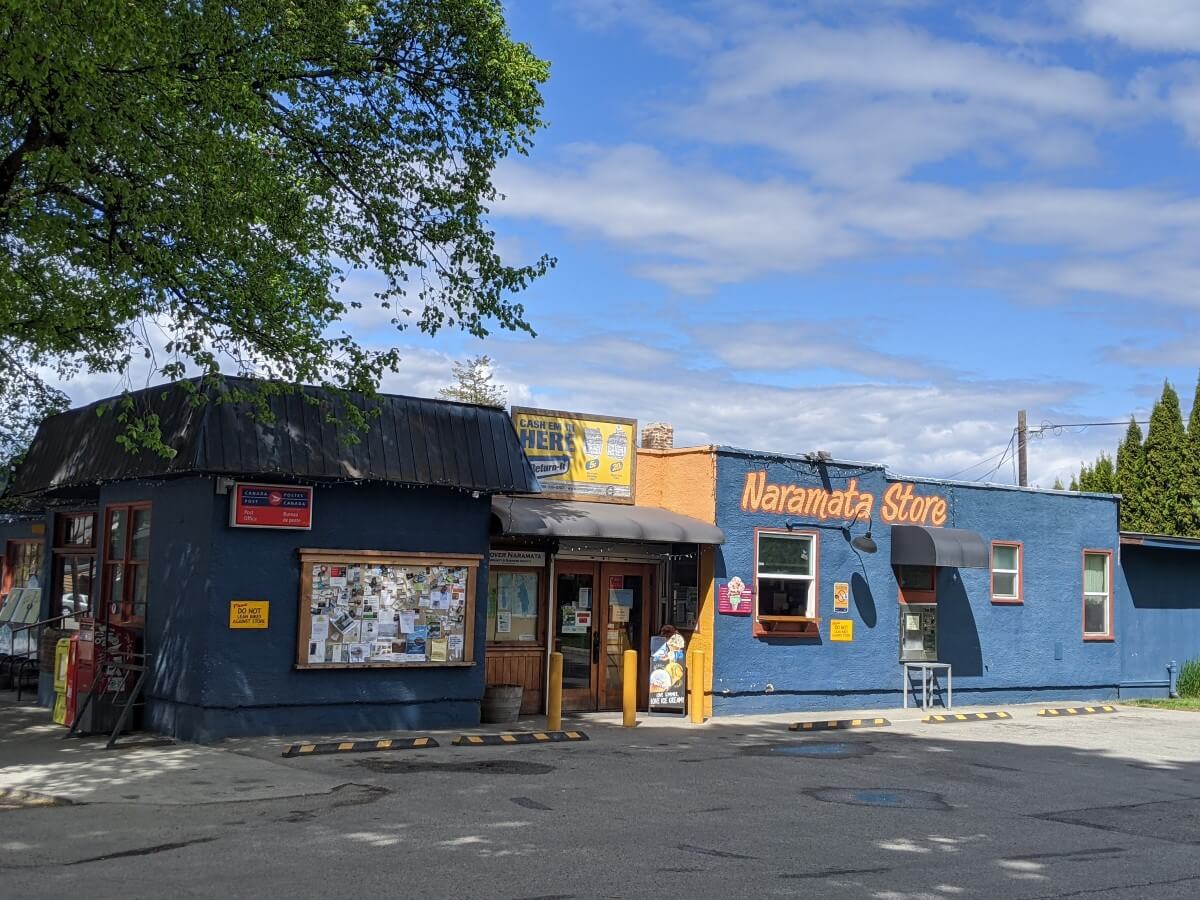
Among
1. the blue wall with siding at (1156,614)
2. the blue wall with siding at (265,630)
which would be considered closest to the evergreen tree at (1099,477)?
the blue wall with siding at (1156,614)

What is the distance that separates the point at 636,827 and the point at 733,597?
9.32 meters

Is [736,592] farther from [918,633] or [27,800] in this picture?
[27,800]

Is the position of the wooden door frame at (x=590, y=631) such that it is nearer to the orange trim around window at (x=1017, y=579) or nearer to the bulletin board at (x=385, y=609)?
the bulletin board at (x=385, y=609)

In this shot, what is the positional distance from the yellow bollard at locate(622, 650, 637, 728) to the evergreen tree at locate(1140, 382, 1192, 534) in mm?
26909

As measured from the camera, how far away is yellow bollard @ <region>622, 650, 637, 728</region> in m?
17.4

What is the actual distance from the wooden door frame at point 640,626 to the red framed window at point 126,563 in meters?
6.75

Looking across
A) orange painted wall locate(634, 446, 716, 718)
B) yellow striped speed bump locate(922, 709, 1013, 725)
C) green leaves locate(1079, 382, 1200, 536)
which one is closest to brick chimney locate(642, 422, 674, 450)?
orange painted wall locate(634, 446, 716, 718)

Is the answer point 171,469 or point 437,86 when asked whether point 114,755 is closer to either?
point 171,469

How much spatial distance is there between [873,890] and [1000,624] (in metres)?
15.6

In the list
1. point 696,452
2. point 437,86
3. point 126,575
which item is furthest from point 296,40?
point 696,452

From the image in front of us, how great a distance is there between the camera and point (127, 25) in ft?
36.6

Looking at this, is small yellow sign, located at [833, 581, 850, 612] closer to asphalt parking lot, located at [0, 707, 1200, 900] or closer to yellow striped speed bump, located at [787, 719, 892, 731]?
yellow striped speed bump, located at [787, 719, 892, 731]

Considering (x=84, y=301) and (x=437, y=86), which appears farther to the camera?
(x=437, y=86)

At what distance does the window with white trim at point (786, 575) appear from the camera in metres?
20.0
